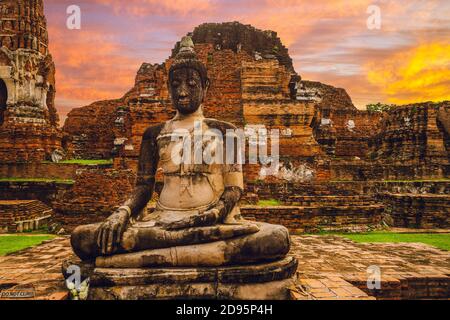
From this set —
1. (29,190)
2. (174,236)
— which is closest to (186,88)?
(174,236)

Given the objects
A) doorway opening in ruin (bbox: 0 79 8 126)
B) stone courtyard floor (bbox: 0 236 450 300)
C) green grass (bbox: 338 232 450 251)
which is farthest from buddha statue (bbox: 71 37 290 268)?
doorway opening in ruin (bbox: 0 79 8 126)

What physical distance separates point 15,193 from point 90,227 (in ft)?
37.6

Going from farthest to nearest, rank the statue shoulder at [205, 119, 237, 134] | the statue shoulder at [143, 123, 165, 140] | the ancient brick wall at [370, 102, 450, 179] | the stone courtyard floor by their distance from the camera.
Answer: the ancient brick wall at [370, 102, 450, 179]
the statue shoulder at [143, 123, 165, 140]
the statue shoulder at [205, 119, 237, 134]
the stone courtyard floor

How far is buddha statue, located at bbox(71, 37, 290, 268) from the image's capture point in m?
3.95

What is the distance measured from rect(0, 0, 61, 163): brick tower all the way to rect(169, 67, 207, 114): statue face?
14972 mm

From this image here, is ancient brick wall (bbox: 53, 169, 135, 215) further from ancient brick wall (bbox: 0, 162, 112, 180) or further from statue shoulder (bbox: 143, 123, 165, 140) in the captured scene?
ancient brick wall (bbox: 0, 162, 112, 180)

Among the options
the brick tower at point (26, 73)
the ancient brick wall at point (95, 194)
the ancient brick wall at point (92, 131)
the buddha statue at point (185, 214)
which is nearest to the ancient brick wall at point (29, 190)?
the ancient brick wall at point (95, 194)

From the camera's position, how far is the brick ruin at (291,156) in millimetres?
10414

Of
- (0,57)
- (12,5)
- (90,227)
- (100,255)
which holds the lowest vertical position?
(100,255)

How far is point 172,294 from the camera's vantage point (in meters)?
3.78

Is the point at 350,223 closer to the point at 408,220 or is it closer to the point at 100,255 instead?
the point at 408,220

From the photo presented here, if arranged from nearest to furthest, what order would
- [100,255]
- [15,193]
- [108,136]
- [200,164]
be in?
1. [100,255]
2. [200,164]
3. [15,193]
4. [108,136]

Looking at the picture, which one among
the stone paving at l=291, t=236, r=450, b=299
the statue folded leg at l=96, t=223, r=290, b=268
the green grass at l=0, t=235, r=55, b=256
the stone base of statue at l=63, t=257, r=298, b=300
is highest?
the statue folded leg at l=96, t=223, r=290, b=268
